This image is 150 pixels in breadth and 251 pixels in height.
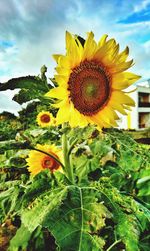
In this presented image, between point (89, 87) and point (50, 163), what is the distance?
77cm

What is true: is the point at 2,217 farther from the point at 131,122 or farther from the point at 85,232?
the point at 131,122

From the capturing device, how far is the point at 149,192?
2.10 meters

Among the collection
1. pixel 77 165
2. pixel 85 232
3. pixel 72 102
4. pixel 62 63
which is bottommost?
pixel 85 232

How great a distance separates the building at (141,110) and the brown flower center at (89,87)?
108 feet

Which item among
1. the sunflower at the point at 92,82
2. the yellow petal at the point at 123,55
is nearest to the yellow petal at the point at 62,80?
the sunflower at the point at 92,82

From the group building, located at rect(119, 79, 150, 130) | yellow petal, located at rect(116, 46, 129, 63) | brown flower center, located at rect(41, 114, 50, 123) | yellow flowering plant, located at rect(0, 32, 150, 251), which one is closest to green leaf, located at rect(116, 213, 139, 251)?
yellow flowering plant, located at rect(0, 32, 150, 251)

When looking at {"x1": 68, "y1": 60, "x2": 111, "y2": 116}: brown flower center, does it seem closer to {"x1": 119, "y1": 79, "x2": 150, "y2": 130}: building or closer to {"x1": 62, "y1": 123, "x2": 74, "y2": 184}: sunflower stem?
{"x1": 62, "y1": 123, "x2": 74, "y2": 184}: sunflower stem

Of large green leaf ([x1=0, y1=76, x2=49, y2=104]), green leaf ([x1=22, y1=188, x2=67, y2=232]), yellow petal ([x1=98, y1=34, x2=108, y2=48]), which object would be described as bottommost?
green leaf ([x1=22, y1=188, x2=67, y2=232])

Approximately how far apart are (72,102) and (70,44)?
0.79 ft

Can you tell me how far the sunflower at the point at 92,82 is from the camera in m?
1.48

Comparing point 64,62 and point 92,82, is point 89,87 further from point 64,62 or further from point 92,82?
point 64,62

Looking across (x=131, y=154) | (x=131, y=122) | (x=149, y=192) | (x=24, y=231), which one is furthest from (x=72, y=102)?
(x=131, y=122)

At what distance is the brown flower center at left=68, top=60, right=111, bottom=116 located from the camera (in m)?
1.57

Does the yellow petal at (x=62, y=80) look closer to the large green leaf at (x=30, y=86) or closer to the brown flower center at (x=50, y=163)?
the large green leaf at (x=30, y=86)
